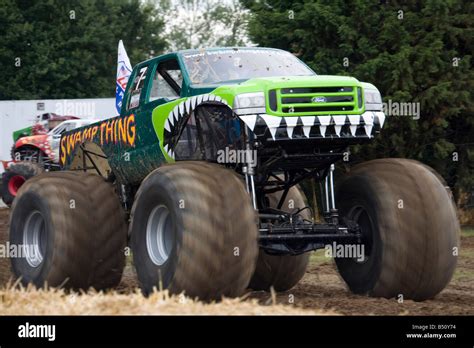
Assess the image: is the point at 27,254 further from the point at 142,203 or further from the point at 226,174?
the point at 226,174

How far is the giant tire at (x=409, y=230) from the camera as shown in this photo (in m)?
9.37

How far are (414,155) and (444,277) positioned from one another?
9311 millimetres

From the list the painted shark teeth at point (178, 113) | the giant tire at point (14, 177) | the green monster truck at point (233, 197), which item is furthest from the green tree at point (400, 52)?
the painted shark teeth at point (178, 113)

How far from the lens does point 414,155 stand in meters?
18.6

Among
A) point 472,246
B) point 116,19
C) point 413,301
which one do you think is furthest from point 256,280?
point 116,19

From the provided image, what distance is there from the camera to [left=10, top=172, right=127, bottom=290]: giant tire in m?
10.1

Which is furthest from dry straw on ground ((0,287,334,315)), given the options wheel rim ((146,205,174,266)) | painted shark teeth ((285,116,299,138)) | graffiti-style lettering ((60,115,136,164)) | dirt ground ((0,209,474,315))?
graffiti-style lettering ((60,115,136,164))

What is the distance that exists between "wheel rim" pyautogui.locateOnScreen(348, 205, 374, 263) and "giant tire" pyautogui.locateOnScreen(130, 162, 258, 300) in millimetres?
1864

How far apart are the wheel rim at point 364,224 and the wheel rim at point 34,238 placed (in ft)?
11.0

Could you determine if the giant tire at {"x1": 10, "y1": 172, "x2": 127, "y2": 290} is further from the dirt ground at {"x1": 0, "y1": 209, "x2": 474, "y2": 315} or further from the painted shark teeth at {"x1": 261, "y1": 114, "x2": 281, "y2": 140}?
the painted shark teeth at {"x1": 261, "y1": 114, "x2": 281, "y2": 140}

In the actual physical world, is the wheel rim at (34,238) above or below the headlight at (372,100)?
below

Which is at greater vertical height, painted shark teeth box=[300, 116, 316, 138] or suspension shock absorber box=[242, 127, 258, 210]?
painted shark teeth box=[300, 116, 316, 138]

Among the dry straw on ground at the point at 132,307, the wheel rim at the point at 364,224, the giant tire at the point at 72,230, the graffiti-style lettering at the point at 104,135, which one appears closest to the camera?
the dry straw on ground at the point at 132,307

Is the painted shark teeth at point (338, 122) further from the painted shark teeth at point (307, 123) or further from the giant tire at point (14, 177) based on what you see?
the giant tire at point (14, 177)
